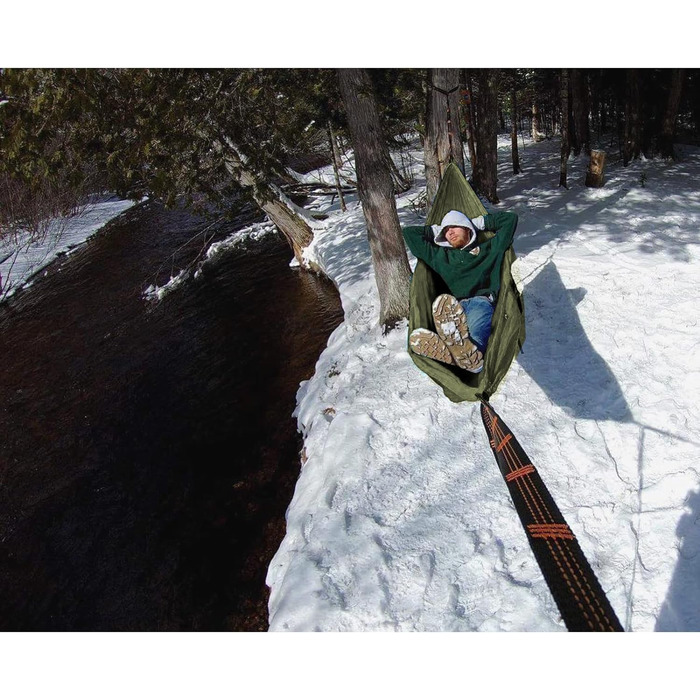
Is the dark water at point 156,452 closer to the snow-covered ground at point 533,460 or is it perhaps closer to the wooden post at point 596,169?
the snow-covered ground at point 533,460

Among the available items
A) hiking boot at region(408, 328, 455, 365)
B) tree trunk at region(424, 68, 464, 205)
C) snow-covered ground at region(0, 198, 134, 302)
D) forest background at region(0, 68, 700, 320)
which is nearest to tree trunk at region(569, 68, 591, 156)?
forest background at region(0, 68, 700, 320)

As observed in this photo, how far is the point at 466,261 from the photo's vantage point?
11.0 ft

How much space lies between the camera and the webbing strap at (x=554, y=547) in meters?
1.59

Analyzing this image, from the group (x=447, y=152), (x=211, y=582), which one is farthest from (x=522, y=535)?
(x=447, y=152)

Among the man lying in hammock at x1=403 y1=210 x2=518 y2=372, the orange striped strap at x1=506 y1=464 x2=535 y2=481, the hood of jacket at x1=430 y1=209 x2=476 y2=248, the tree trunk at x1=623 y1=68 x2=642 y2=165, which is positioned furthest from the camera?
→ the tree trunk at x1=623 y1=68 x2=642 y2=165

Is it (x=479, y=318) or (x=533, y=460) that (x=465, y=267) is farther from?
(x=533, y=460)

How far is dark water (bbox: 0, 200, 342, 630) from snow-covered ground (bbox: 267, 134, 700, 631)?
23.0 inches

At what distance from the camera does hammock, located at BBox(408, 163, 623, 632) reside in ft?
5.35

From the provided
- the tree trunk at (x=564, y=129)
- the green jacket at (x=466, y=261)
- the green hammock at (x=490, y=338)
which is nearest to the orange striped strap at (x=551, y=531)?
the green hammock at (x=490, y=338)

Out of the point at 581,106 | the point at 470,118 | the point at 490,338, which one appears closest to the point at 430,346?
the point at 490,338

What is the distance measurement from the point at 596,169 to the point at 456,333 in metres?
5.23

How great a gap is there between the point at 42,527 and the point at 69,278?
9.00m

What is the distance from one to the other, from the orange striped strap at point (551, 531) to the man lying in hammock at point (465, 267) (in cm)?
109

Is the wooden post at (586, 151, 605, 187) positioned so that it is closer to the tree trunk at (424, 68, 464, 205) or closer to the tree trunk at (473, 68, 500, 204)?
the tree trunk at (473, 68, 500, 204)
